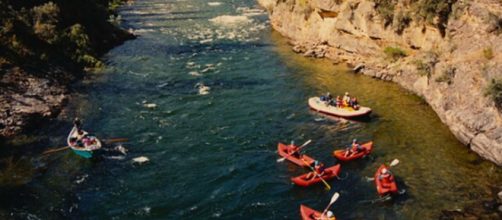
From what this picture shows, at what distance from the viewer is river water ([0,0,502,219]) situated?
85.6ft

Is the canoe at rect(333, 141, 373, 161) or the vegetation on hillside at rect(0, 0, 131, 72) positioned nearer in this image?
the canoe at rect(333, 141, 373, 161)

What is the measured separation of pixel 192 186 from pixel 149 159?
176 inches

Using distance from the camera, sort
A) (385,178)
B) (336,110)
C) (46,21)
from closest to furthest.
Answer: (385,178), (336,110), (46,21)

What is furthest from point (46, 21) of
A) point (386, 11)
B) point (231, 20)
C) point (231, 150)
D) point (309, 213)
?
point (309, 213)

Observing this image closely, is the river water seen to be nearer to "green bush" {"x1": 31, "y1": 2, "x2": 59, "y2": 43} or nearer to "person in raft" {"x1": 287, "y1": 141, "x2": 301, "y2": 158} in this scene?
"person in raft" {"x1": 287, "y1": 141, "x2": 301, "y2": 158}

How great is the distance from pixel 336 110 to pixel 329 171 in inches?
387

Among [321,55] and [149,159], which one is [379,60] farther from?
[149,159]

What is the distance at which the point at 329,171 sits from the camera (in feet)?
94.4

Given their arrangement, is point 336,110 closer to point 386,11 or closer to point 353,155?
point 353,155

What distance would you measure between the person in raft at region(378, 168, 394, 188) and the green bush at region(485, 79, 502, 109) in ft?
27.7

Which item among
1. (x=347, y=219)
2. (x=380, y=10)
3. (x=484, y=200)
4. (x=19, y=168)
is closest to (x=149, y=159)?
(x=19, y=168)

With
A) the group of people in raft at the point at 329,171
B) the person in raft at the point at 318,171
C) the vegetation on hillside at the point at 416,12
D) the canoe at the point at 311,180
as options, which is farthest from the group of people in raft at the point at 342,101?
the vegetation on hillside at the point at 416,12

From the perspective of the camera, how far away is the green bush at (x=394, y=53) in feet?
148

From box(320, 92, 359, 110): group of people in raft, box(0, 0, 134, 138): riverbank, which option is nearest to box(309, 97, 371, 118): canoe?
box(320, 92, 359, 110): group of people in raft
